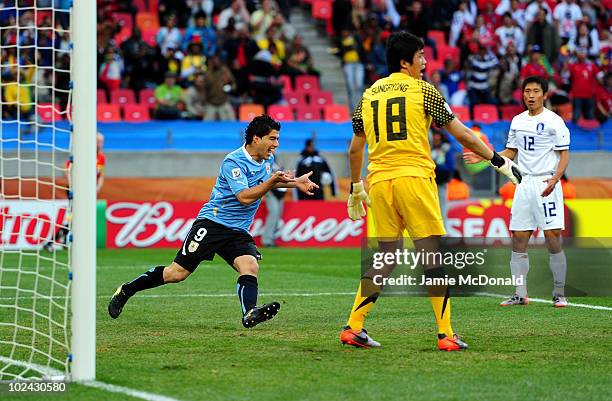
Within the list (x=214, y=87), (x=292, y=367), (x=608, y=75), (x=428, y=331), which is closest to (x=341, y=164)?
(x=214, y=87)

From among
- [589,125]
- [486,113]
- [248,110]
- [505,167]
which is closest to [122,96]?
[248,110]

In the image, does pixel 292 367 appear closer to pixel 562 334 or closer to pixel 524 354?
pixel 524 354

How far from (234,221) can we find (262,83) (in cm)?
1737

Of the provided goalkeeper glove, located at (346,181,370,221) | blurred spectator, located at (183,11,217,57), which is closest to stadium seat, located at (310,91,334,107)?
blurred spectator, located at (183,11,217,57)

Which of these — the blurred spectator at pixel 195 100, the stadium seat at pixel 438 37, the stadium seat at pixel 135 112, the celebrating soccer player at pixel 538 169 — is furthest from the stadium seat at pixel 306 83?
the celebrating soccer player at pixel 538 169

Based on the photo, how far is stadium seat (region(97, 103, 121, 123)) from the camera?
1001 inches

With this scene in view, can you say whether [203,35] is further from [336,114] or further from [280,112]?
[336,114]

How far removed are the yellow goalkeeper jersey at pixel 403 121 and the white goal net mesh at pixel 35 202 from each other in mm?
2324

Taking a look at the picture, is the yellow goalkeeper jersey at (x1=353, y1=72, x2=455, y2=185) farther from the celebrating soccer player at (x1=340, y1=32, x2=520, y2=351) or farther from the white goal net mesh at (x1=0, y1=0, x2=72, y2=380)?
the white goal net mesh at (x1=0, y1=0, x2=72, y2=380)

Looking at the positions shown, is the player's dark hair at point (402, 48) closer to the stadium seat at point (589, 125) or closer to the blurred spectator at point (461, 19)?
the stadium seat at point (589, 125)

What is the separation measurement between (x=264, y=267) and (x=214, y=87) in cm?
966

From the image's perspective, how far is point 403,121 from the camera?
8.41 metres

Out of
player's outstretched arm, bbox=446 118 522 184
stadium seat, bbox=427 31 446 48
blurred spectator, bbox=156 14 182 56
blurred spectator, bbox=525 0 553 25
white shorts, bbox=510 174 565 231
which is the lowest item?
white shorts, bbox=510 174 565 231

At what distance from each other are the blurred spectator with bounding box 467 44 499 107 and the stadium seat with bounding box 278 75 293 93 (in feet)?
14.8
